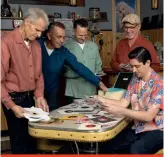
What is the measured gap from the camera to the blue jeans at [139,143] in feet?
6.97

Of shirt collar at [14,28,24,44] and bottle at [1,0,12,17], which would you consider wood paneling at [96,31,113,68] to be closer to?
bottle at [1,0,12,17]

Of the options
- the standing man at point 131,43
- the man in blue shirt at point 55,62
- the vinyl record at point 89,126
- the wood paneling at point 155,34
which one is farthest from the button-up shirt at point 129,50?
the wood paneling at point 155,34

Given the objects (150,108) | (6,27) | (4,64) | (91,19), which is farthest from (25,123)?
(91,19)

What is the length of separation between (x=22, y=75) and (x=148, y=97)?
37.8 inches

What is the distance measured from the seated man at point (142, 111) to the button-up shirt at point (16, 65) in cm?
65

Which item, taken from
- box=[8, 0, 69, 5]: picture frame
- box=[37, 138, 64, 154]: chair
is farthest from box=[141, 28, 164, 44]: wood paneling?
box=[37, 138, 64, 154]: chair

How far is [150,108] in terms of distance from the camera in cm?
210

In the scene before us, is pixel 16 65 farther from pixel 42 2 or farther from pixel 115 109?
pixel 42 2

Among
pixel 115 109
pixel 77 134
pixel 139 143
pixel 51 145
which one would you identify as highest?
pixel 115 109

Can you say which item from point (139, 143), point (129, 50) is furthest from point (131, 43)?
point (139, 143)

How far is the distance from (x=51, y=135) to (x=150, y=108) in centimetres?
67

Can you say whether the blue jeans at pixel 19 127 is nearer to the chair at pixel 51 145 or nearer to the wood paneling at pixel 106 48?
the chair at pixel 51 145

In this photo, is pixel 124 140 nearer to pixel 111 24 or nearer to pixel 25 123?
pixel 25 123

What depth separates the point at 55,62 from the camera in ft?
9.68
